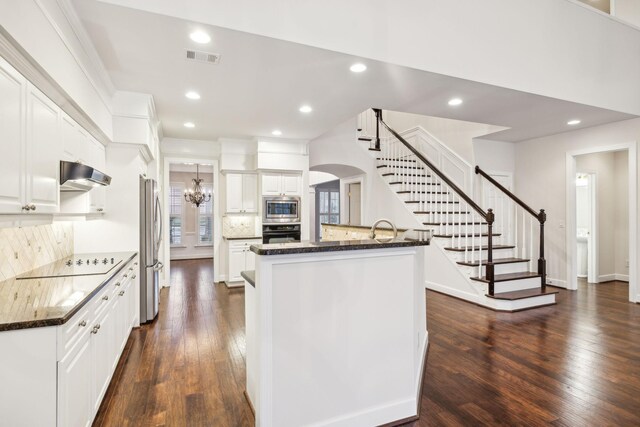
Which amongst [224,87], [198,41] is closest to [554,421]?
[198,41]

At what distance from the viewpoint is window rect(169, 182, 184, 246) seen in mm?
9812

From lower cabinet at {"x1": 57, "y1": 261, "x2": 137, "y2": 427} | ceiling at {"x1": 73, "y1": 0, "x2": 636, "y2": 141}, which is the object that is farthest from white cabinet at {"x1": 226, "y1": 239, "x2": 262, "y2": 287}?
lower cabinet at {"x1": 57, "y1": 261, "x2": 137, "y2": 427}

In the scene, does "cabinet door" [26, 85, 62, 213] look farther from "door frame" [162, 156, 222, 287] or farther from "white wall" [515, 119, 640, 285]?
"white wall" [515, 119, 640, 285]

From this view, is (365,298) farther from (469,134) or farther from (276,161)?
(469,134)

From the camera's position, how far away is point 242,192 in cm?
630

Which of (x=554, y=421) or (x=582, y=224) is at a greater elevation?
(x=582, y=224)

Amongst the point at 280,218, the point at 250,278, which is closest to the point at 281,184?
the point at 280,218

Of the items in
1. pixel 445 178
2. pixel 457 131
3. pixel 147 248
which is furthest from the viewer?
pixel 457 131

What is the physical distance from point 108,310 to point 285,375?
1.55 metres

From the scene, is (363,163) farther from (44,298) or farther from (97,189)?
(44,298)

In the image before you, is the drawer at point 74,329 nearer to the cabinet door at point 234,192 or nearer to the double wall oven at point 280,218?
the double wall oven at point 280,218

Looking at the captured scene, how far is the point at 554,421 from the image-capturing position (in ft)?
6.96

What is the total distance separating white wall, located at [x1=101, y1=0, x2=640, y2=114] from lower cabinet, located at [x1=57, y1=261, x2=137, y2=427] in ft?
6.80

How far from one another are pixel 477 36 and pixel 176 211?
9053 millimetres
